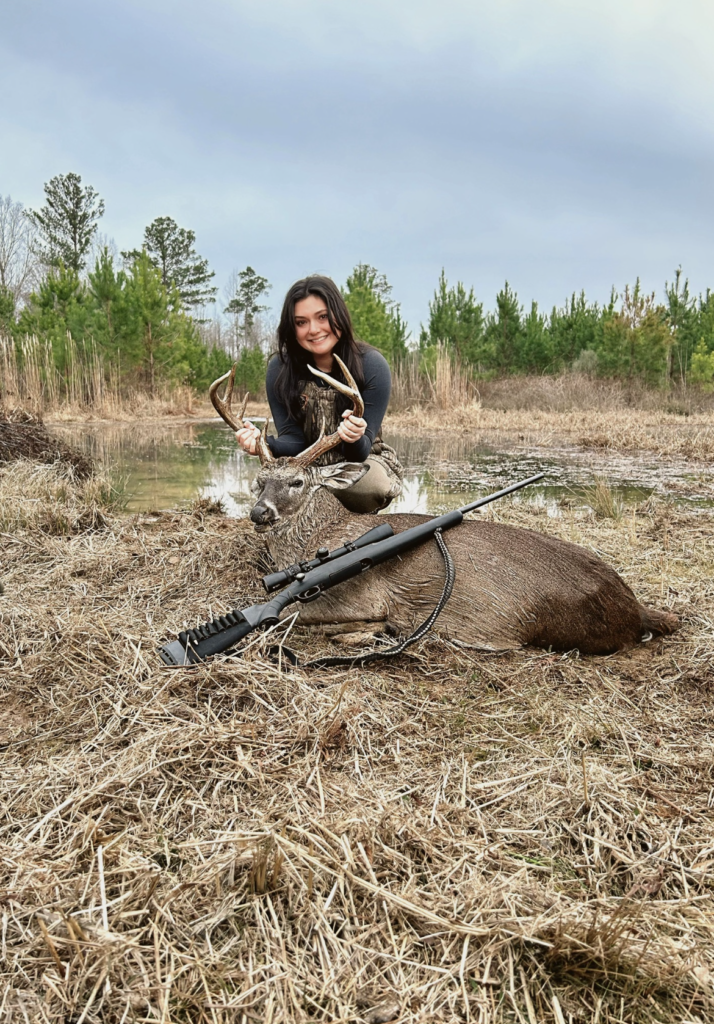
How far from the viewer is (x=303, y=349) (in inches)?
174

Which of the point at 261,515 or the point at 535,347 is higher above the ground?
the point at 535,347

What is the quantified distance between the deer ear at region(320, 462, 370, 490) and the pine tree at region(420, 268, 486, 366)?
24801 millimetres

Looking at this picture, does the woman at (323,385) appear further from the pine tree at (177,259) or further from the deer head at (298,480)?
the pine tree at (177,259)

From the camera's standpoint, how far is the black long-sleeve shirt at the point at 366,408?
4.43 metres

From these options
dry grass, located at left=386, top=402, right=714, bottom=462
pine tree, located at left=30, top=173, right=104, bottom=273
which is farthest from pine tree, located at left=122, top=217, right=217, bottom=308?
dry grass, located at left=386, top=402, right=714, bottom=462

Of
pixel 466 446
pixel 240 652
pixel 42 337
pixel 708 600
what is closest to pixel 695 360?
pixel 466 446

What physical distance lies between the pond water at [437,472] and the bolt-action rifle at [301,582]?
8.46ft

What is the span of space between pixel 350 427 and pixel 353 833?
102 inches

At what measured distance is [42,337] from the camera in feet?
71.4

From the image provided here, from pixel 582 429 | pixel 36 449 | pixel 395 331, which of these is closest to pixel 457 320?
pixel 395 331

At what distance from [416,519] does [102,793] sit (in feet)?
6.61

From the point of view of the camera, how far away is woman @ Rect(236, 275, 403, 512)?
420 cm

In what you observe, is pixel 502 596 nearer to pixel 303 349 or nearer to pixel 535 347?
pixel 303 349

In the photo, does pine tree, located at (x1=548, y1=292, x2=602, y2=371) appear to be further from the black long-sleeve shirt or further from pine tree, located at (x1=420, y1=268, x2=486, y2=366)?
the black long-sleeve shirt
